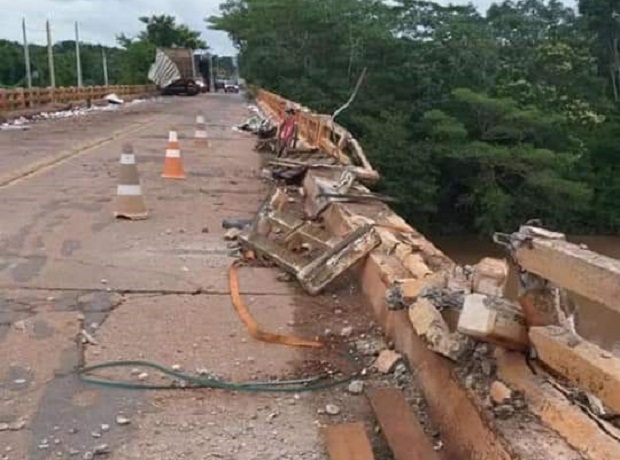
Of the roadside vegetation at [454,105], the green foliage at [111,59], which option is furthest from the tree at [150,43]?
the roadside vegetation at [454,105]

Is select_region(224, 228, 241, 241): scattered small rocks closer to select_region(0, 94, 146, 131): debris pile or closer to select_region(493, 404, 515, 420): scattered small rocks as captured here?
select_region(493, 404, 515, 420): scattered small rocks

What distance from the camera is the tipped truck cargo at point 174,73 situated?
190 feet

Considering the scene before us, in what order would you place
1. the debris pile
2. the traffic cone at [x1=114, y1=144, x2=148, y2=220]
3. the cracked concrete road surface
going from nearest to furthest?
the cracked concrete road surface → the traffic cone at [x1=114, y1=144, x2=148, y2=220] → the debris pile

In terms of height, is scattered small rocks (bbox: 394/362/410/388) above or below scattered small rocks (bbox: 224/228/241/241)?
below

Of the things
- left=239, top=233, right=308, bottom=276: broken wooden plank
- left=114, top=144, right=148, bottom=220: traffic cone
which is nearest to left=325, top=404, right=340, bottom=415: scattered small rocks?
left=239, top=233, right=308, bottom=276: broken wooden plank

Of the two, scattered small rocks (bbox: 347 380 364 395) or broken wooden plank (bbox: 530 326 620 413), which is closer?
broken wooden plank (bbox: 530 326 620 413)

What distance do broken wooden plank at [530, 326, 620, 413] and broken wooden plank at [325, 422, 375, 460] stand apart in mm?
789

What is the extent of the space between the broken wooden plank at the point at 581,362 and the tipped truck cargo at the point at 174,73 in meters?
57.2

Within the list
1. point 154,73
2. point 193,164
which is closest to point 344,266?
point 193,164

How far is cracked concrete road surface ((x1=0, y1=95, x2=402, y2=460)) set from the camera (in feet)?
10.8

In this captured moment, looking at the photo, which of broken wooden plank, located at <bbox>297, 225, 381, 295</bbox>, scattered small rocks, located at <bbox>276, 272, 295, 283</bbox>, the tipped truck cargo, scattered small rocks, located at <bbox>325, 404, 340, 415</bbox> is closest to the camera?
scattered small rocks, located at <bbox>325, 404, 340, 415</bbox>

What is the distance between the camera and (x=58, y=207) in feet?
28.2

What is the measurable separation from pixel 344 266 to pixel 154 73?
56.7 meters

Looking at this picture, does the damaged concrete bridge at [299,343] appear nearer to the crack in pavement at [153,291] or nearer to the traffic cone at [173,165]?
the crack in pavement at [153,291]
